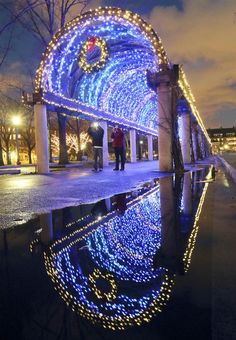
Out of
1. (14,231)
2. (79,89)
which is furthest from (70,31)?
(14,231)

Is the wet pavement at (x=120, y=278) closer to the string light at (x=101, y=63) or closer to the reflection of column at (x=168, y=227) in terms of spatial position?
the reflection of column at (x=168, y=227)

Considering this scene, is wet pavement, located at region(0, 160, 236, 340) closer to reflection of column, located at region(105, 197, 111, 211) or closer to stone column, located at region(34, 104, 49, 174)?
reflection of column, located at region(105, 197, 111, 211)

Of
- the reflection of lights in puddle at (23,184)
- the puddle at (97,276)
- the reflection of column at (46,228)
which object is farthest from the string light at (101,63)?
the puddle at (97,276)

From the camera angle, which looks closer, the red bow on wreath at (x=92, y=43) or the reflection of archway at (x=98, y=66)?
the reflection of archway at (x=98, y=66)

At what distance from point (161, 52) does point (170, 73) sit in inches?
37.7

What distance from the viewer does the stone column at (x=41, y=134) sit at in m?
16.5

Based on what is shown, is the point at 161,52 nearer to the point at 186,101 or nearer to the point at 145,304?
the point at 186,101

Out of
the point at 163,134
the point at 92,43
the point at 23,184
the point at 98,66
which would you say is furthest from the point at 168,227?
the point at 98,66

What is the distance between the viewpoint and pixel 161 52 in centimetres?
1333

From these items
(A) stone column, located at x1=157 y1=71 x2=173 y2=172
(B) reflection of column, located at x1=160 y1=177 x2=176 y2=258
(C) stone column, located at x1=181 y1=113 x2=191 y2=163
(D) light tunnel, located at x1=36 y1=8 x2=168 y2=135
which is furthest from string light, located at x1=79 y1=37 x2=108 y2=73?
(B) reflection of column, located at x1=160 y1=177 x2=176 y2=258

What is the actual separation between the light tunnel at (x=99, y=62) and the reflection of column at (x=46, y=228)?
411 inches

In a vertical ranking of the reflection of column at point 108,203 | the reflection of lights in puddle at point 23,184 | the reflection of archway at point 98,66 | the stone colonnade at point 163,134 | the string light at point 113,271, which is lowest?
the string light at point 113,271

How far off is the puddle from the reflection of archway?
33.4 ft

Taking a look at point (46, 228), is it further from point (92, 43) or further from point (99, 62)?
point (99, 62)
